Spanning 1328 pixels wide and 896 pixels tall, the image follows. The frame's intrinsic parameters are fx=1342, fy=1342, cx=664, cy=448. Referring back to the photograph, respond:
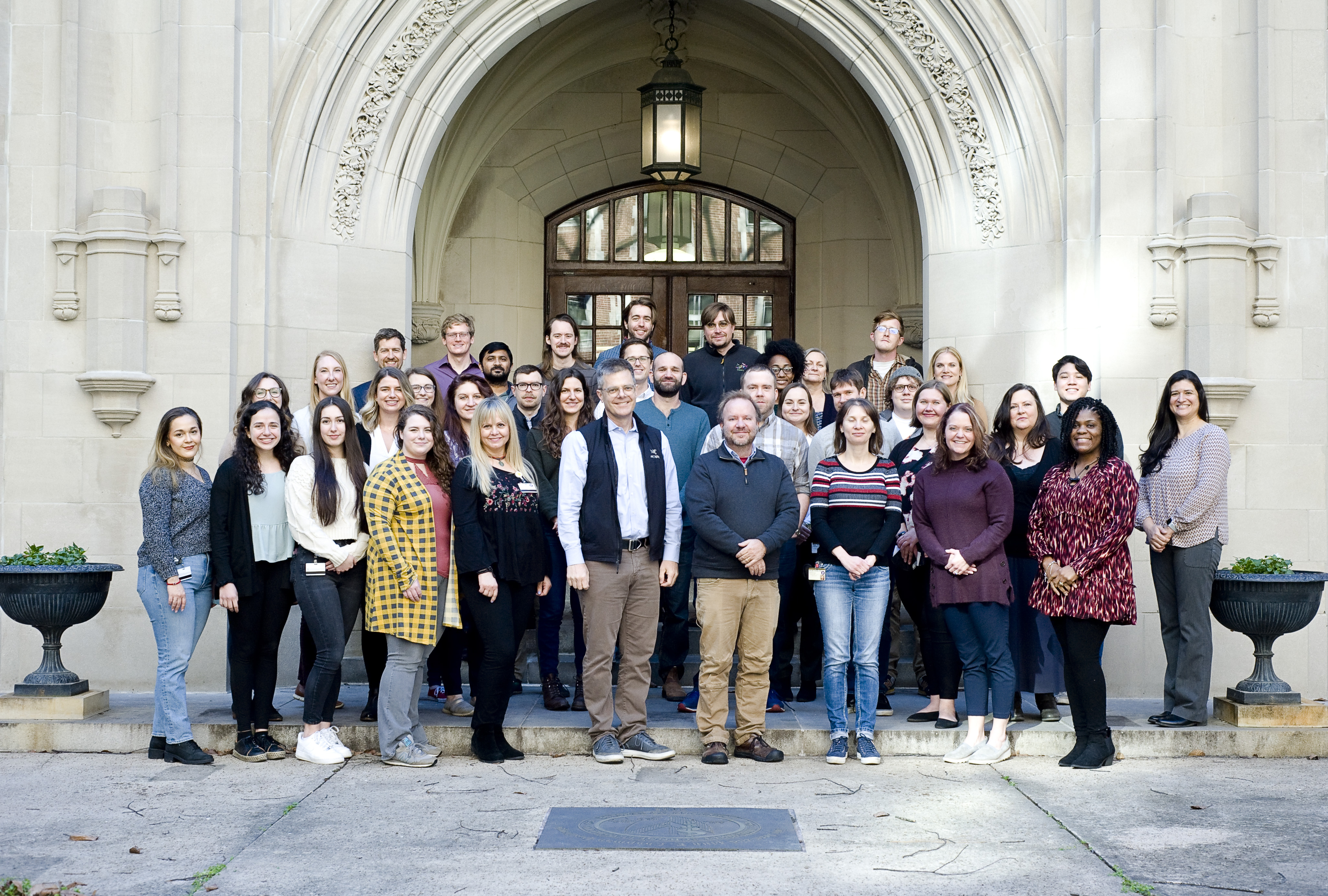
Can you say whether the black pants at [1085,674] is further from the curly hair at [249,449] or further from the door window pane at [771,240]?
the door window pane at [771,240]

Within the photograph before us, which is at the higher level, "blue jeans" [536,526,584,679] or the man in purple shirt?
the man in purple shirt

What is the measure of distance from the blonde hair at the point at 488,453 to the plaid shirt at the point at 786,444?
1.09m

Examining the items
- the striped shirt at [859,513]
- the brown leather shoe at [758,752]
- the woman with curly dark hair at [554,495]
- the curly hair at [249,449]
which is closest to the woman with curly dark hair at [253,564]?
the curly hair at [249,449]

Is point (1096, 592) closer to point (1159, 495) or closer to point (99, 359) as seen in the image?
point (1159, 495)

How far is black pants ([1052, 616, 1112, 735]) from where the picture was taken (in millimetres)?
6242

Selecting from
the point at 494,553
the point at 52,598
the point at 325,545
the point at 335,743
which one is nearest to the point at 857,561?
the point at 494,553

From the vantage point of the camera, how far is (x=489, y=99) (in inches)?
432

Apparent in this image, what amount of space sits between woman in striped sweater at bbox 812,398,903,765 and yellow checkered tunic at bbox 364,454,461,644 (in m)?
1.79

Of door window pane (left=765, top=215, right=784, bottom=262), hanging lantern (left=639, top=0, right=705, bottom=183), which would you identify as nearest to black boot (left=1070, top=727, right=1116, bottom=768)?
hanging lantern (left=639, top=0, right=705, bottom=183)

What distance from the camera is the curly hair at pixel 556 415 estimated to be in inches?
279

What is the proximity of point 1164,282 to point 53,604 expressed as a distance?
21.1 feet

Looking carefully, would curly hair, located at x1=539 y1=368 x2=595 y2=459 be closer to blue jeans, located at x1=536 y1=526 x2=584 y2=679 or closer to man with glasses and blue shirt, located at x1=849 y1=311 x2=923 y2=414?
blue jeans, located at x1=536 y1=526 x2=584 y2=679

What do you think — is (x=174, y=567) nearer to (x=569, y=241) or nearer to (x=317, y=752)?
(x=317, y=752)

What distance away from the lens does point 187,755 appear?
20.7 ft
